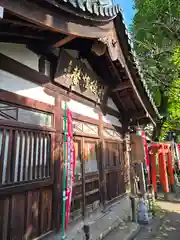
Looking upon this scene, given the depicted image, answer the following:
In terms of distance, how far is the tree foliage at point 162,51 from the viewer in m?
13.2

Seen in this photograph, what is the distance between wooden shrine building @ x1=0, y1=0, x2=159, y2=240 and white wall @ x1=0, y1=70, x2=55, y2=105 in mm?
18

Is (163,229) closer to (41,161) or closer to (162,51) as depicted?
(41,161)

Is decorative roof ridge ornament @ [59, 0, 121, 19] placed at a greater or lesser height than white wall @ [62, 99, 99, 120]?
greater

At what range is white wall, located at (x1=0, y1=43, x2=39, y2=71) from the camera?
3648mm

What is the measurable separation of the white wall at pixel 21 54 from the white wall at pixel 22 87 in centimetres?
38

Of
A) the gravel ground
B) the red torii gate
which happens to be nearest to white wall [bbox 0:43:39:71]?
the gravel ground

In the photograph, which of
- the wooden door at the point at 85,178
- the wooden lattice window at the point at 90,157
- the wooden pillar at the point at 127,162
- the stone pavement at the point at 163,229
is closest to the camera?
the wooden door at the point at 85,178

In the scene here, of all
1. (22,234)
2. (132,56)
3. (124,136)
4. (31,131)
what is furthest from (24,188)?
(124,136)

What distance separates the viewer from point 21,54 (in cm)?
396

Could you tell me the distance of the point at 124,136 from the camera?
373 inches

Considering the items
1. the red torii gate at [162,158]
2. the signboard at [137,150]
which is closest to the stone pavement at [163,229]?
the red torii gate at [162,158]

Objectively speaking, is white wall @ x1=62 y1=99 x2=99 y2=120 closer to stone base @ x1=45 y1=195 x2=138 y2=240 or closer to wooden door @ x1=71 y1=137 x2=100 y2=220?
wooden door @ x1=71 y1=137 x2=100 y2=220

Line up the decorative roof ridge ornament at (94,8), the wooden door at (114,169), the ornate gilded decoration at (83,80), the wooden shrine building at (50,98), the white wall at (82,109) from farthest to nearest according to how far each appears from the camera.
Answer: the wooden door at (114,169), the white wall at (82,109), the ornate gilded decoration at (83,80), the wooden shrine building at (50,98), the decorative roof ridge ornament at (94,8)

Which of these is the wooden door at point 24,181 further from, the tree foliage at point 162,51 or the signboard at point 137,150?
the tree foliage at point 162,51
